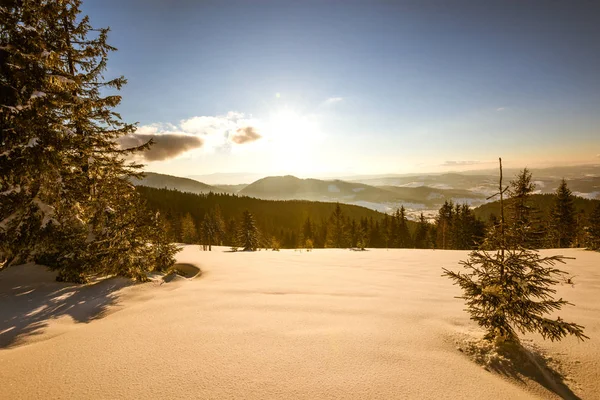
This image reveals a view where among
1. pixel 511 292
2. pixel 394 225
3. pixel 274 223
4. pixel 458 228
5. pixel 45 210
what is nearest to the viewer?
pixel 511 292


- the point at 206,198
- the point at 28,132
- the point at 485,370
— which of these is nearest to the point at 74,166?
the point at 28,132

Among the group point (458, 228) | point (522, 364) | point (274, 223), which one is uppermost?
point (522, 364)

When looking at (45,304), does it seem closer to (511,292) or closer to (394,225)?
(511,292)

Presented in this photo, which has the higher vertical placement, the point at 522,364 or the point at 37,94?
the point at 37,94

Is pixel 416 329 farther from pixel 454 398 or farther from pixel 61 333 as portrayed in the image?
pixel 61 333

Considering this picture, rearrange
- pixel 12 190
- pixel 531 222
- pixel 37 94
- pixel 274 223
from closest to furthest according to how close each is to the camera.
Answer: pixel 531 222
pixel 37 94
pixel 12 190
pixel 274 223

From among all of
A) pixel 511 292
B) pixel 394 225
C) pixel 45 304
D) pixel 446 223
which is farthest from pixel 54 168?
pixel 394 225

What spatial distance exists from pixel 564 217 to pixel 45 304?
5559 cm

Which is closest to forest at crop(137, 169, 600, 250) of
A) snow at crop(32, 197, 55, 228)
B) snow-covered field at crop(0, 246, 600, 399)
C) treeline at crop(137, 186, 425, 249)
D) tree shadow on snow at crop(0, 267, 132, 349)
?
treeline at crop(137, 186, 425, 249)

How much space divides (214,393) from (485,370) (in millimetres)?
3989

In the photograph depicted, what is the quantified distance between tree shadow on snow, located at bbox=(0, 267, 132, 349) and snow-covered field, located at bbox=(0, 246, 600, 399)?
4 centimetres

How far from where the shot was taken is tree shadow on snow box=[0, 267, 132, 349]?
4.77m

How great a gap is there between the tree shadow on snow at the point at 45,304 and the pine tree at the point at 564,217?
51312mm

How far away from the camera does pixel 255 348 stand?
3.96 meters
